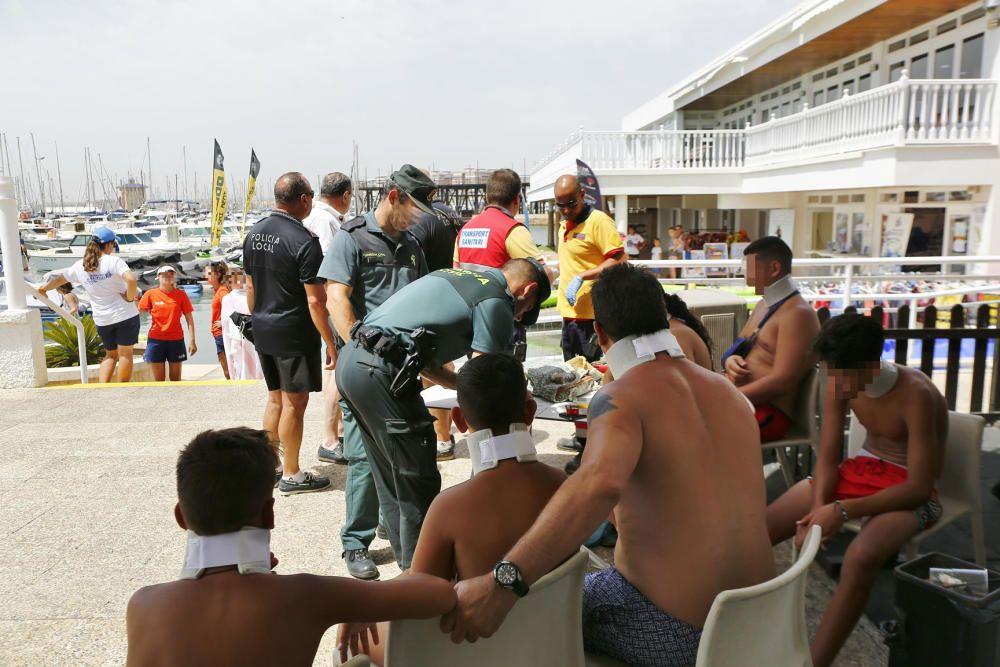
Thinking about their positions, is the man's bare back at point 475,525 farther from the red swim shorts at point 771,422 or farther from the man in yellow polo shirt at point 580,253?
the man in yellow polo shirt at point 580,253

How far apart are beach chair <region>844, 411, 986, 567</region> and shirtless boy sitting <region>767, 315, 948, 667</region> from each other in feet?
0.45

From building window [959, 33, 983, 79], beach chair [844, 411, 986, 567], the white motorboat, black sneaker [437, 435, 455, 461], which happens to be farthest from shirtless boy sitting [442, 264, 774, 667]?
the white motorboat

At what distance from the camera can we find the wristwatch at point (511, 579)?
1796 millimetres

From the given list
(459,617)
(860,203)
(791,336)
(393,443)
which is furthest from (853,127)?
(459,617)

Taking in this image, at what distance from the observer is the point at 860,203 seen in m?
16.9

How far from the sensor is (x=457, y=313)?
3.05 m

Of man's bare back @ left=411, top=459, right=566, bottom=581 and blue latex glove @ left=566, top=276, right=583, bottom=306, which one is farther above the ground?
blue latex glove @ left=566, top=276, right=583, bottom=306

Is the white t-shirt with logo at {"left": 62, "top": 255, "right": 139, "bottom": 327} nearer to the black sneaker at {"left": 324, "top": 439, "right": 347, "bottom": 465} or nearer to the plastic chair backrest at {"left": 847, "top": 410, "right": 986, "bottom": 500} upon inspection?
the black sneaker at {"left": 324, "top": 439, "right": 347, "bottom": 465}

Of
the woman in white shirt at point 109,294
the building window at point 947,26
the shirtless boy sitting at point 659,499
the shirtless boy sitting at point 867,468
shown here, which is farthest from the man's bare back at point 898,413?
the building window at point 947,26

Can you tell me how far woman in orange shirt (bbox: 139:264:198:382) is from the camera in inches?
342

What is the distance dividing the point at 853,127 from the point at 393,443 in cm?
1423

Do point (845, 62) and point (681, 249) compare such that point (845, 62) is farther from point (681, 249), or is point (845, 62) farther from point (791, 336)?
point (791, 336)

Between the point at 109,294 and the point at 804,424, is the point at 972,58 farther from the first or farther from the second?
the point at 109,294

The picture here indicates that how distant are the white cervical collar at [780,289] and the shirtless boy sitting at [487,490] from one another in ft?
7.88
